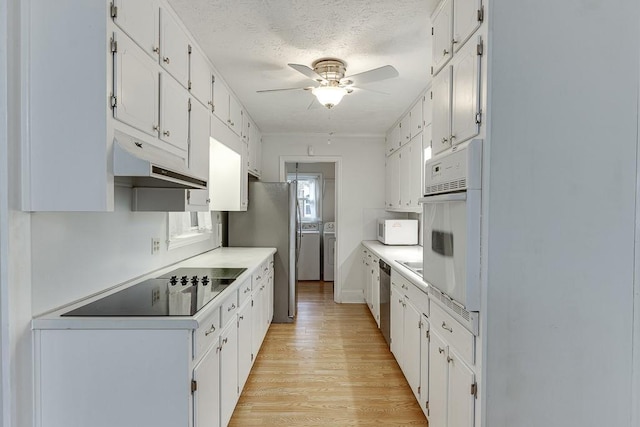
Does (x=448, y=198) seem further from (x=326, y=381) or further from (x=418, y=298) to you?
(x=326, y=381)

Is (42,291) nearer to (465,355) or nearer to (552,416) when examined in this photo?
(465,355)

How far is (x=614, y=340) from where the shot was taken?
1.49 meters

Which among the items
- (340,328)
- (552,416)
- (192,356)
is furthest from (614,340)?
(340,328)

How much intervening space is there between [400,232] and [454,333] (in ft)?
8.80

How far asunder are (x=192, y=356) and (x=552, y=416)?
4.96 feet

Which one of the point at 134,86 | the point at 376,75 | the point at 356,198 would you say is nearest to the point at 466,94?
the point at 376,75

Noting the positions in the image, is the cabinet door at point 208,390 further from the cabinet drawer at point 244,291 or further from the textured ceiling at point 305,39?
the textured ceiling at point 305,39

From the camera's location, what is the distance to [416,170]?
363 centimetres

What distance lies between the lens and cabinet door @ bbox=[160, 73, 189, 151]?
1.91 metres

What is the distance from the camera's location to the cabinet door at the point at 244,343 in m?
2.50

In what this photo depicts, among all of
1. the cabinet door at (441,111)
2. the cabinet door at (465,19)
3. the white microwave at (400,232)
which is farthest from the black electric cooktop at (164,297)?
the white microwave at (400,232)

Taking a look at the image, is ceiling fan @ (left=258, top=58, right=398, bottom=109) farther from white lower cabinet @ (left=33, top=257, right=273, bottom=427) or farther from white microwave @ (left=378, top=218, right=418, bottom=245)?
white microwave @ (left=378, top=218, right=418, bottom=245)

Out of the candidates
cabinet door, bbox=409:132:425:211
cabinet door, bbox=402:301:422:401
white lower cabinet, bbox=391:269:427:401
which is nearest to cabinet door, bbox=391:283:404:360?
white lower cabinet, bbox=391:269:427:401

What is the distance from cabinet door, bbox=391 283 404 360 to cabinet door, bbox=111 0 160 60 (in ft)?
7.78
